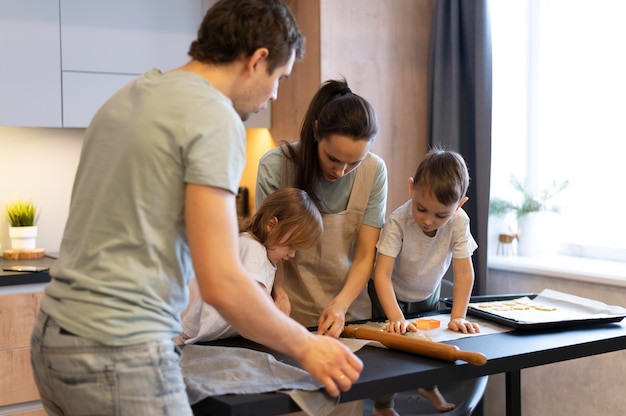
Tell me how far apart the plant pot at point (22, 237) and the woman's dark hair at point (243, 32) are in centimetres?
Answer: 206

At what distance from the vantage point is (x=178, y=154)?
3.45 feet

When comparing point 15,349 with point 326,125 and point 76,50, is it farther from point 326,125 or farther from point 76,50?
point 326,125

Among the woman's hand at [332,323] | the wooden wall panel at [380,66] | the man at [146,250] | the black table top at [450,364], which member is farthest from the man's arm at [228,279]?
the wooden wall panel at [380,66]

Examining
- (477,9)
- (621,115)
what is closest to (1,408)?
(477,9)

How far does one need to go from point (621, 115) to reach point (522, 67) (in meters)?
0.48

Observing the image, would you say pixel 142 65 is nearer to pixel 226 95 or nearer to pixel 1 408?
pixel 1 408

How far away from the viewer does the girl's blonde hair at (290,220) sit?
5.84 ft

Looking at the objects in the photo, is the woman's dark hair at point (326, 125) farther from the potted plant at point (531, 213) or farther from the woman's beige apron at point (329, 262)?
the potted plant at point (531, 213)

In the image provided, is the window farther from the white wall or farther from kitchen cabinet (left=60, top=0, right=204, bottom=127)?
the white wall

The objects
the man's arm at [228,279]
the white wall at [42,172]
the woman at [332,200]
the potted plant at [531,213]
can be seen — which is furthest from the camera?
the white wall at [42,172]

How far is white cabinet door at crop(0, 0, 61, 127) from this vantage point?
108 inches

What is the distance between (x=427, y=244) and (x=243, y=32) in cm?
101

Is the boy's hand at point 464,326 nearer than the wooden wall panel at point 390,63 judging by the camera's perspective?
Yes

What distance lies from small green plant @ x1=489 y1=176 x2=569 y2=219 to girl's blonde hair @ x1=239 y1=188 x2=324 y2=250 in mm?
1400
